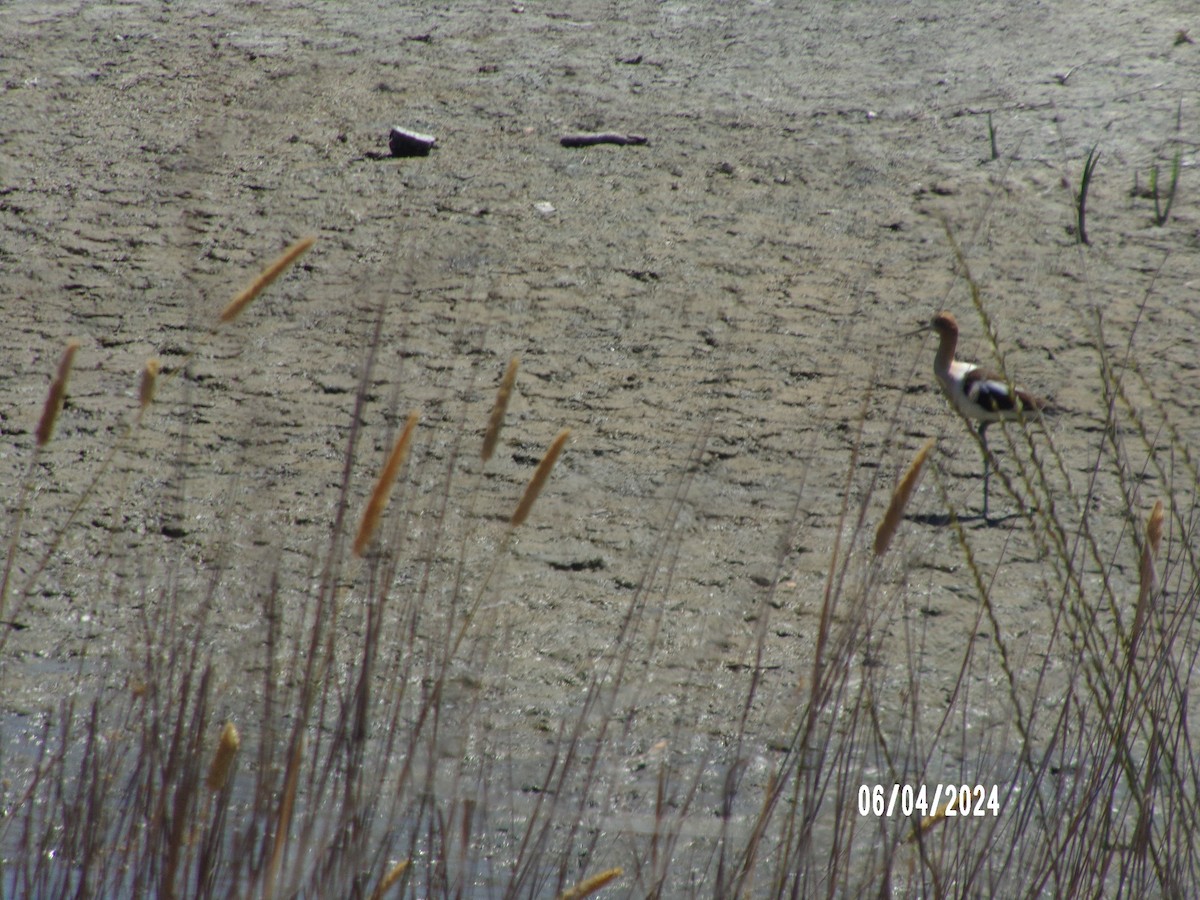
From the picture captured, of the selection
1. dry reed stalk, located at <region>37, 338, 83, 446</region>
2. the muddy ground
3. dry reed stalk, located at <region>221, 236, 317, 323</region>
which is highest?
dry reed stalk, located at <region>221, 236, 317, 323</region>

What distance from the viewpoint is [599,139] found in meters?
6.18

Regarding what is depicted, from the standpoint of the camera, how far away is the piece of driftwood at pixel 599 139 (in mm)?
6160

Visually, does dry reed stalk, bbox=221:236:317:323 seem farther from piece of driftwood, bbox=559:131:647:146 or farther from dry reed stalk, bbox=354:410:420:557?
piece of driftwood, bbox=559:131:647:146

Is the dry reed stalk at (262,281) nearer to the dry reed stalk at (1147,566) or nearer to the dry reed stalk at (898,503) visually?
the dry reed stalk at (898,503)

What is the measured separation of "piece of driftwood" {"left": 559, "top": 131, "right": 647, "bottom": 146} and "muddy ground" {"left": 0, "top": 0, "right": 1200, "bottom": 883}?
0.13 meters

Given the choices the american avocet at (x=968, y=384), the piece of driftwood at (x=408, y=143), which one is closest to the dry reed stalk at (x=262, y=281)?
the american avocet at (x=968, y=384)

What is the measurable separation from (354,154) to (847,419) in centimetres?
268

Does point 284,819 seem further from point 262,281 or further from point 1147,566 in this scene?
point 1147,566

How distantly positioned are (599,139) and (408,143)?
2.62ft

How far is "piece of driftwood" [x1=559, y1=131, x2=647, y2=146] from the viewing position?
20.2ft

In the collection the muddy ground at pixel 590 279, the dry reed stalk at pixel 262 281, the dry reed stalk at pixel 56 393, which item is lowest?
the muddy ground at pixel 590 279

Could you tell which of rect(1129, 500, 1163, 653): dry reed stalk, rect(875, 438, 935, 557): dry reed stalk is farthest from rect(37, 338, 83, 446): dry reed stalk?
rect(1129, 500, 1163, 653): dry reed stalk

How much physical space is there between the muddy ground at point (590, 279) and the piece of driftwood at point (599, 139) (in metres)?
0.13

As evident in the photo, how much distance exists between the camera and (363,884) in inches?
59.2
